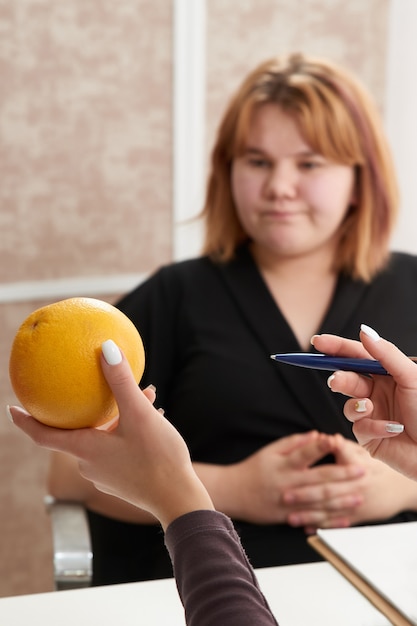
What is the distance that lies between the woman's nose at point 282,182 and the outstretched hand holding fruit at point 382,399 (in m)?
0.69

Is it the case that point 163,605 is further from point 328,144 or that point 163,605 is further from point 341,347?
point 328,144

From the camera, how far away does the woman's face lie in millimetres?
1612

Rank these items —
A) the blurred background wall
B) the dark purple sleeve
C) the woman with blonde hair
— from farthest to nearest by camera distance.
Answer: the blurred background wall → the woman with blonde hair → the dark purple sleeve

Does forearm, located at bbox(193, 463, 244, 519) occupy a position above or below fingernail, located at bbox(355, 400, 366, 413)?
below

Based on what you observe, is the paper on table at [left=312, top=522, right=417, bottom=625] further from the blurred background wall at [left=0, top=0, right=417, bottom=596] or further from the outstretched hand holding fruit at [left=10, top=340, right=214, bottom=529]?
the blurred background wall at [left=0, top=0, right=417, bottom=596]

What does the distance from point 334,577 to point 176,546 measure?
1.50ft

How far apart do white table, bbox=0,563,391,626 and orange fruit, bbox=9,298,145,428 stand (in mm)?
320

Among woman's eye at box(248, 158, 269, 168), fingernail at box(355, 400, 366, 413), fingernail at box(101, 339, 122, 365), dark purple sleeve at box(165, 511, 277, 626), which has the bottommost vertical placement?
dark purple sleeve at box(165, 511, 277, 626)

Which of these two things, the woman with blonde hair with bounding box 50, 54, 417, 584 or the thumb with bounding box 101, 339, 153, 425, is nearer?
the thumb with bounding box 101, 339, 153, 425

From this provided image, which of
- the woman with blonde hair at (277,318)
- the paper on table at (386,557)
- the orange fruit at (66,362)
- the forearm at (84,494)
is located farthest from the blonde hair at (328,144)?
the orange fruit at (66,362)

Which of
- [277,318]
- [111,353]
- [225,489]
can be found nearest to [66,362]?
[111,353]

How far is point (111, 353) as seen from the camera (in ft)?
2.43

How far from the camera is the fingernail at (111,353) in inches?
29.0

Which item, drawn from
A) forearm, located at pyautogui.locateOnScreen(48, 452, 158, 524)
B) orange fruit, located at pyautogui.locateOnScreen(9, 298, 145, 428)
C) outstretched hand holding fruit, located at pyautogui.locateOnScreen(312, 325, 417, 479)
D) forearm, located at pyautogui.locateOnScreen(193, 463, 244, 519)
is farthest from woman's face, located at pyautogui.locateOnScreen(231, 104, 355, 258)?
orange fruit, located at pyautogui.locateOnScreen(9, 298, 145, 428)
